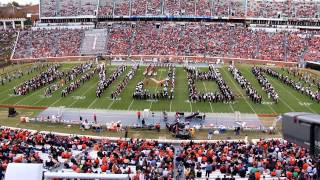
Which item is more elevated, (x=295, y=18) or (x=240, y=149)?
(x=295, y=18)

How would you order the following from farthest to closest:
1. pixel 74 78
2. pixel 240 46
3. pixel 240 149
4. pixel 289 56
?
pixel 240 46 → pixel 289 56 → pixel 74 78 → pixel 240 149

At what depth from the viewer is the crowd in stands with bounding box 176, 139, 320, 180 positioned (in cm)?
1470

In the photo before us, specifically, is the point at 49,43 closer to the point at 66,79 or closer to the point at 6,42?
the point at 6,42

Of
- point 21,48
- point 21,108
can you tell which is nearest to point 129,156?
point 21,108

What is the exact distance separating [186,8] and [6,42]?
28.7m

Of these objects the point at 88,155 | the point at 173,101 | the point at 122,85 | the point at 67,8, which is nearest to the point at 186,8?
the point at 67,8

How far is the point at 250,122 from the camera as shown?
27750mm

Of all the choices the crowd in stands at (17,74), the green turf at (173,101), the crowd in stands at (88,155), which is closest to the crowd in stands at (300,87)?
the green turf at (173,101)

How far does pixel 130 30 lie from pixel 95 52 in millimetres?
8734

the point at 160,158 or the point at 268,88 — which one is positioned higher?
the point at 160,158

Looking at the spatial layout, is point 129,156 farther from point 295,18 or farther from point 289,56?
point 295,18

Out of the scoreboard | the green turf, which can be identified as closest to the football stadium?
the scoreboard

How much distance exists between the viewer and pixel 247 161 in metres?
16.4

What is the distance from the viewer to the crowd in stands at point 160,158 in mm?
14812
